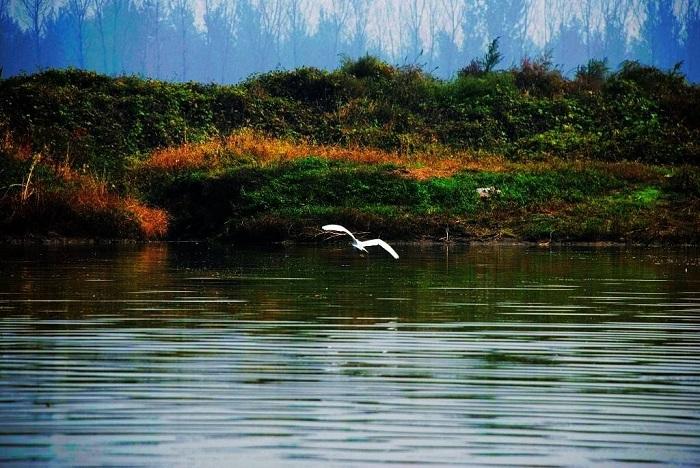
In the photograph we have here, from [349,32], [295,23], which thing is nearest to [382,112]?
[349,32]

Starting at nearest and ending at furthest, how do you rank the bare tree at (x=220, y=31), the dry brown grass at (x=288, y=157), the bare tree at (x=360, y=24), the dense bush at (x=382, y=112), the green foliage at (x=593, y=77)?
the dry brown grass at (x=288, y=157)
the dense bush at (x=382, y=112)
the green foliage at (x=593, y=77)
the bare tree at (x=360, y=24)
the bare tree at (x=220, y=31)

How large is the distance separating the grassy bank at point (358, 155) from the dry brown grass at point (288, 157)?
10 cm

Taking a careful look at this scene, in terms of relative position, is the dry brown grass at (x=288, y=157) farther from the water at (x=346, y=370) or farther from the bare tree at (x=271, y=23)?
the bare tree at (x=271, y=23)

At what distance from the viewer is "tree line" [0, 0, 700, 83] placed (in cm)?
11400

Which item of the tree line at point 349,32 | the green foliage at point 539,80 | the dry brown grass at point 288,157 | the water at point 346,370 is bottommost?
the water at point 346,370

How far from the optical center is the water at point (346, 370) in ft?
31.3

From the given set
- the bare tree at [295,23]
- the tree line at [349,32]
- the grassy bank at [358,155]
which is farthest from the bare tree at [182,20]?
the grassy bank at [358,155]

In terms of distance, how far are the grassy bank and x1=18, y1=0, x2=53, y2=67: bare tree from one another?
55339mm

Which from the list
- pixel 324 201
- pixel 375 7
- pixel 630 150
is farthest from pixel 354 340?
pixel 375 7

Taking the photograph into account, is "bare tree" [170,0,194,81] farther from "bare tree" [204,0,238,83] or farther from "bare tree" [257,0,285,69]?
"bare tree" [257,0,285,69]

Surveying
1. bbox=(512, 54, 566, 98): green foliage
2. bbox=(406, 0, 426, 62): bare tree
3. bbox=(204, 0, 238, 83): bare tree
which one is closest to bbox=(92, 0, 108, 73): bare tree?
bbox=(204, 0, 238, 83): bare tree

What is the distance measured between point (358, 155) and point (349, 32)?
72.5 meters

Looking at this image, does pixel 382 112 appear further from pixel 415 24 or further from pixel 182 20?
pixel 182 20

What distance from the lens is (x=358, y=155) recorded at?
4534 cm
